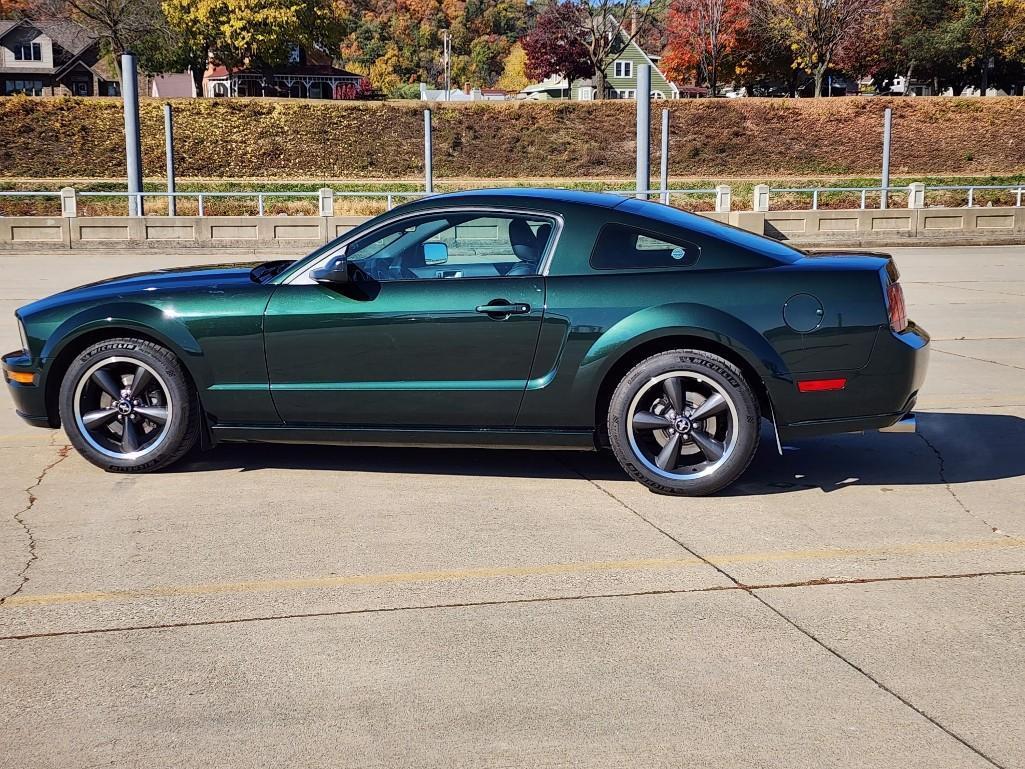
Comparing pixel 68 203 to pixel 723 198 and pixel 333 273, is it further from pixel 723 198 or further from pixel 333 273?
pixel 333 273

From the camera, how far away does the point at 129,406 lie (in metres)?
6.62

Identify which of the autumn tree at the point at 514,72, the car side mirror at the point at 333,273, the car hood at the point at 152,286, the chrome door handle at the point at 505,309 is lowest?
the chrome door handle at the point at 505,309

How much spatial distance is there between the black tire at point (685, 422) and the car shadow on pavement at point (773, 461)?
0.89ft

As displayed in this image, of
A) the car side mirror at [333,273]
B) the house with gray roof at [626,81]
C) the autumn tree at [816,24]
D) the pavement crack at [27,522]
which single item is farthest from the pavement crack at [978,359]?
the house with gray roof at [626,81]

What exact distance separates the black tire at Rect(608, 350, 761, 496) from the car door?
0.59 m

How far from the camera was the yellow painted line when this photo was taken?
482cm

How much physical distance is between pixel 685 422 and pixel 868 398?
36.8 inches

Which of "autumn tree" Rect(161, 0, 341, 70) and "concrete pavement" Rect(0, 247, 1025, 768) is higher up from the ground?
"autumn tree" Rect(161, 0, 341, 70)

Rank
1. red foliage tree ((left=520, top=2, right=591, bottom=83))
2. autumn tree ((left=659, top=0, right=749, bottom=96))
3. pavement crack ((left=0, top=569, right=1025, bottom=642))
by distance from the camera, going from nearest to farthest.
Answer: pavement crack ((left=0, top=569, right=1025, bottom=642)), autumn tree ((left=659, top=0, right=749, bottom=96)), red foliage tree ((left=520, top=2, right=591, bottom=83))

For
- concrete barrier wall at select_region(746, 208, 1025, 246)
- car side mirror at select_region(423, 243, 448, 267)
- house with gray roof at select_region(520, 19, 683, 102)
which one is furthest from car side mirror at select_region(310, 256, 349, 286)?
house with gray roof at select_region(520, 19, 683, 102)

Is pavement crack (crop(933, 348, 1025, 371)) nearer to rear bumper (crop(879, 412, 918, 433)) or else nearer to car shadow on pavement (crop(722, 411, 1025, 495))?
car shadow on pavement (crop(722, 411, 1025, 495))

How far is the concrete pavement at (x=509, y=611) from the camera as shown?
361cm

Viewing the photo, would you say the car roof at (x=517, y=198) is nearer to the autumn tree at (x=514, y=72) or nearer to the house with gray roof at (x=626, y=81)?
the house with gray roof at (x=626, y=81)

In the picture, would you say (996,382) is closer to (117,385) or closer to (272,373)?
(272,373)
